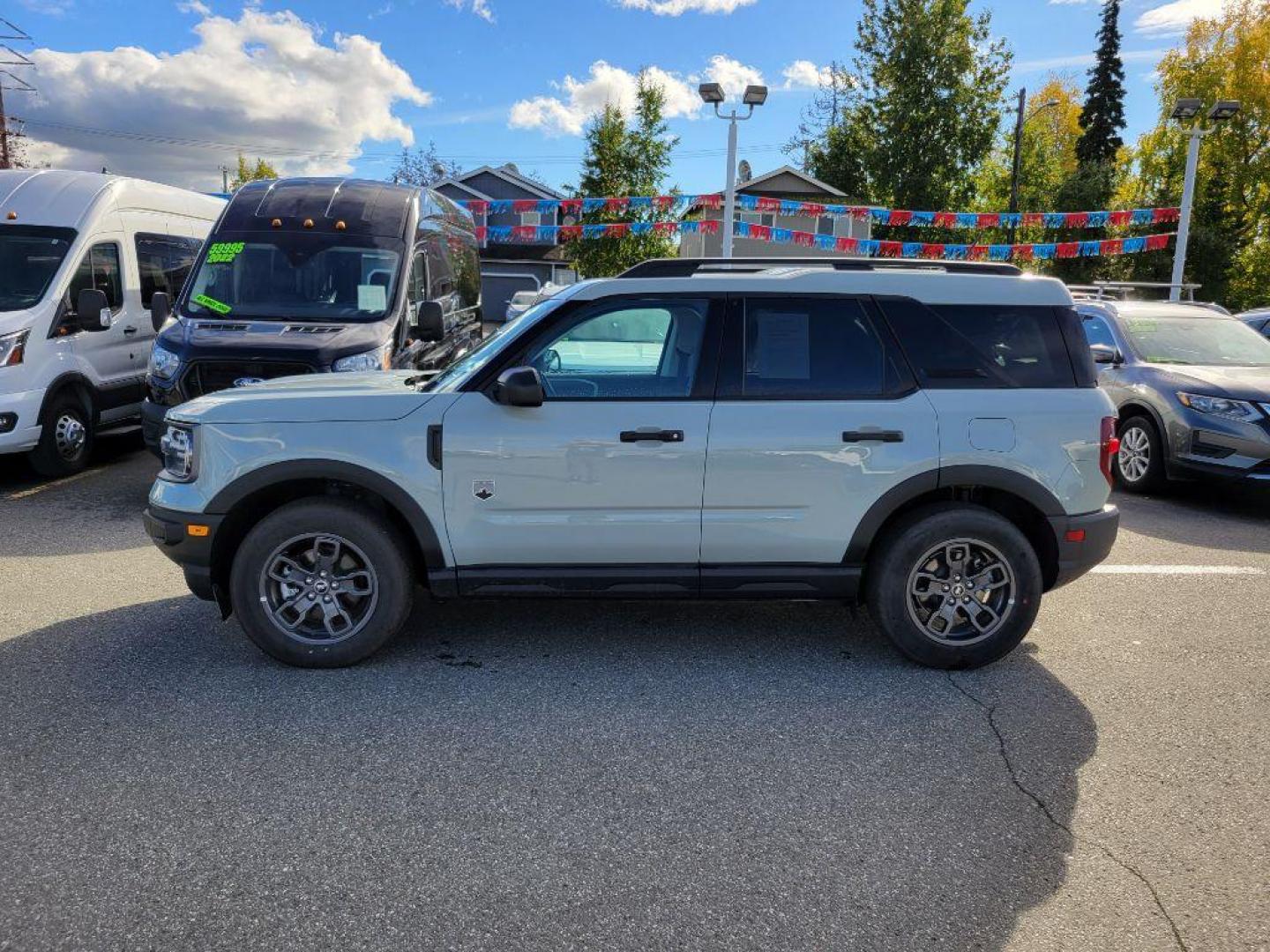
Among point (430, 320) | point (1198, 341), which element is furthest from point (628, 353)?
point (1198, 341)

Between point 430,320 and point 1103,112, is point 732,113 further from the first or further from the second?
point 1103,112

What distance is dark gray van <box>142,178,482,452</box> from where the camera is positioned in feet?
22.5

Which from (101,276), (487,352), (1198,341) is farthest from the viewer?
(1198,341)

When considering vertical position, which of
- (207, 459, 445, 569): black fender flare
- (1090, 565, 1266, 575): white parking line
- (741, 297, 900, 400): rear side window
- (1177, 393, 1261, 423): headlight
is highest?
(741, 297, 900, 400): rear side window

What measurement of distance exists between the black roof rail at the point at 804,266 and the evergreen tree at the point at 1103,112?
52.5 m

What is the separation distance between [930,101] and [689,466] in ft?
131

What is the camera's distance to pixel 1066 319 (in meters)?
4.25

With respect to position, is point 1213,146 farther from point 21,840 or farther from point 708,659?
point 21,840

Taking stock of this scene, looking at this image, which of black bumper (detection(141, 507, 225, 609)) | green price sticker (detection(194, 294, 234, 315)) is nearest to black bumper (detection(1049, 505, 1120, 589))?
black bumper (detection(141, 507, 225, 609))

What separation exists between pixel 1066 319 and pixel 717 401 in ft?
5.46

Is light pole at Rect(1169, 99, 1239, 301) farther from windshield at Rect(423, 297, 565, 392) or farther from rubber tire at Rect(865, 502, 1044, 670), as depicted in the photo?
windshield at Rect(423, 297, 565, 392)

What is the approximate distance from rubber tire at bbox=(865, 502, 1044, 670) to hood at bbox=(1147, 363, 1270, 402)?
4.71 metres

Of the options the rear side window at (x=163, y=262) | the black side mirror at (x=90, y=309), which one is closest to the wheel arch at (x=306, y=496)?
the black side mirror at (x=90, y=309)

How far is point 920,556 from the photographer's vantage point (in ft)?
13.7
